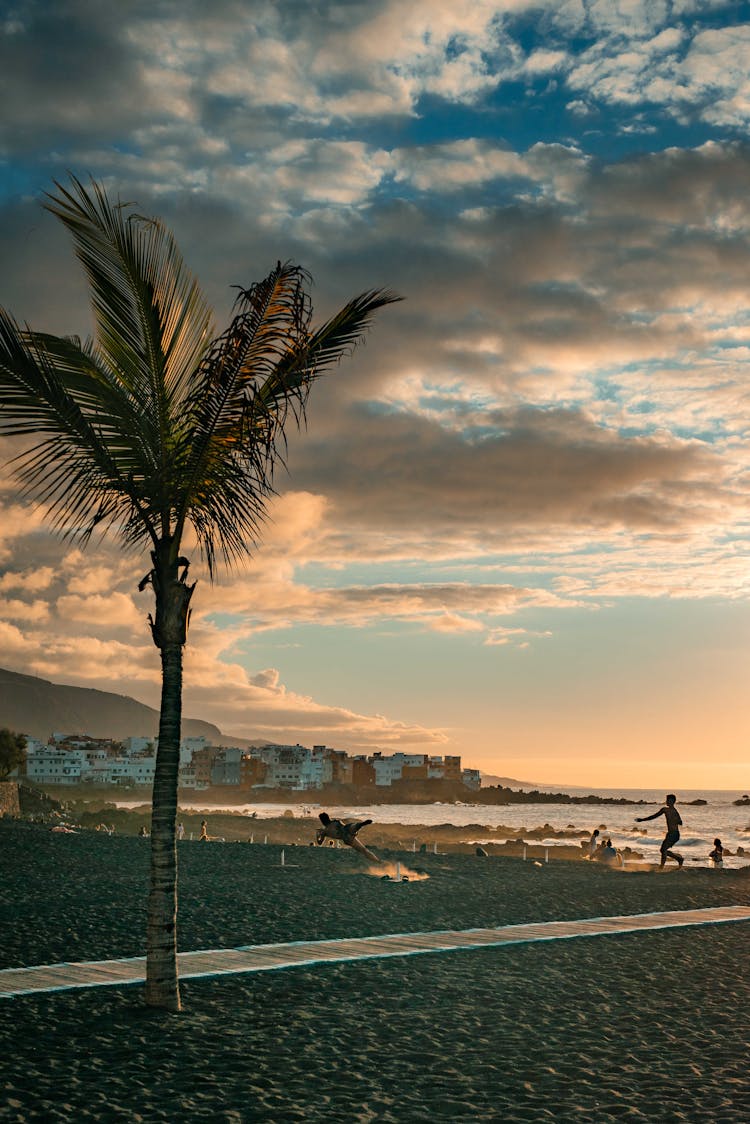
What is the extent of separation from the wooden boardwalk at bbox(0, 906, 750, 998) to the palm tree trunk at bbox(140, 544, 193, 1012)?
121 centimetres

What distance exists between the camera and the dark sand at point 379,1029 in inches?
317

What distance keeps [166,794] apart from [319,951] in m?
4.69

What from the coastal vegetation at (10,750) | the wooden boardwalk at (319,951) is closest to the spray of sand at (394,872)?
the wooden boardwalk at (319,951)

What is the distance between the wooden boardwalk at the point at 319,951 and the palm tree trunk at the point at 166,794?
1.21 metres

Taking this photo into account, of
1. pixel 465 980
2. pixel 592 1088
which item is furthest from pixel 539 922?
pixel 592 1088

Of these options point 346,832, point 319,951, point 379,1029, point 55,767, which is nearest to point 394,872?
point 346,832

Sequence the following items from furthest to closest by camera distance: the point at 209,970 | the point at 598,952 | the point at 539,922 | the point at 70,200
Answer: the point at 539,922
the point at 598,952
the point at 209,970
the point at 70,200

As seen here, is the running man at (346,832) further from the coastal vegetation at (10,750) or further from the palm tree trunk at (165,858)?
the coastal vegetation at (10,750)

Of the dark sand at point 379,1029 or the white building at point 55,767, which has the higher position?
the dark sand at point 379,1029

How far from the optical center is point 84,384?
37.7ft

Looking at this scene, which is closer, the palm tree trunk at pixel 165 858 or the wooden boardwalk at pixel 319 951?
the palm tree trunk at pixel 165 858

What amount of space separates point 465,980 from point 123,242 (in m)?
9.60

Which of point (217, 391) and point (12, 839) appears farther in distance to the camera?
point (12, 839)

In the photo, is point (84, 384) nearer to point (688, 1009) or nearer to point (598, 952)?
point (688, 1009)
